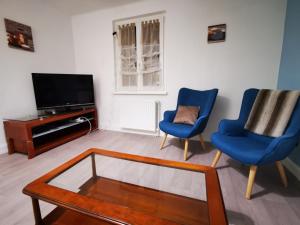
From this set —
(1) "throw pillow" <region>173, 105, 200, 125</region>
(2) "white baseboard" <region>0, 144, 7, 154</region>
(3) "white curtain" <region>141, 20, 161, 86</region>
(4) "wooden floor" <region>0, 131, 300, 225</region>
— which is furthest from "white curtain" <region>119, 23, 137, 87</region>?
(2) "white baseboard" <region>0, 144, 7, 154</region>

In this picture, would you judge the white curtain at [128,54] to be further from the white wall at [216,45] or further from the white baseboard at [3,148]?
the white baseboard at [3,148]

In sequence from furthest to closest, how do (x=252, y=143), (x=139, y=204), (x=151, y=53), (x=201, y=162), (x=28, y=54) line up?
1. (x=151, y=53)
2. (x=28, y=54)
3. (x=201, y=162)
4. (x=252, y=143)
5. (x=139, y=204)

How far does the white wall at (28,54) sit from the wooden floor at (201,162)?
79 centimetres

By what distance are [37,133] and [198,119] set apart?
89.4 inches

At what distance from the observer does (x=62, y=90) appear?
2660 millimetres

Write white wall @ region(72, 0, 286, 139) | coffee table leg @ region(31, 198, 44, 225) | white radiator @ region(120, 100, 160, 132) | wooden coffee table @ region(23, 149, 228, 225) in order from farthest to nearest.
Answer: white radiator @ region(120, 100, 160, 132)
white wall @ region(72, 0, 286, 139)
coffee table leg @ region(31, 198, 44, 225)
wooden coffee table @ region(23, 149, 228, 225)

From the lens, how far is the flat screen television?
2375mm

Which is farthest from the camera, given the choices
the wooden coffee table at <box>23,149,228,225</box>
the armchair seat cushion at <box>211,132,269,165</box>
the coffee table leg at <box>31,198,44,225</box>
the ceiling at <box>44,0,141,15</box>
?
the ceiling at <box>44,0,141,15</box>

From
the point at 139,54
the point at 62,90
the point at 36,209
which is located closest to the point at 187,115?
the point at 139,54

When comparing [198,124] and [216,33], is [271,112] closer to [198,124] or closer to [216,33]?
[198,124]

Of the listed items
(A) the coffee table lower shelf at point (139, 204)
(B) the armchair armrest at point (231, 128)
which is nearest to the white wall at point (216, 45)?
(B) the armchair armrest at point (231, 128)

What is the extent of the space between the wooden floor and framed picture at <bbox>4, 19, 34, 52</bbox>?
5.29 ft

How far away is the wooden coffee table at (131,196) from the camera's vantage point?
73cm

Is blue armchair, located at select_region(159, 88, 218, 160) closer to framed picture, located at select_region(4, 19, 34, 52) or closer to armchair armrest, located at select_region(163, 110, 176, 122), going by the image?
armchair armrest, located at select_region(163, 110, 176, 122)
